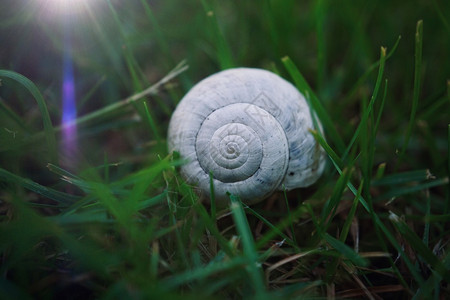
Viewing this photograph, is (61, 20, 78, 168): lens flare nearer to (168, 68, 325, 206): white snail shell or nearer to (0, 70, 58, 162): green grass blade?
(0, 70, 58, 162): green grass blade

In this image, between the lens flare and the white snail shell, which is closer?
the white snail shell

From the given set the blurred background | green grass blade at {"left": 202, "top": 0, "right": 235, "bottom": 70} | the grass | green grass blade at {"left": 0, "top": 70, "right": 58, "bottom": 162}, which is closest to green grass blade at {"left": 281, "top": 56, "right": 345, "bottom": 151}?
the grass

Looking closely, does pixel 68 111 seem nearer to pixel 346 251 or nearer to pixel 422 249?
pixel 346 251

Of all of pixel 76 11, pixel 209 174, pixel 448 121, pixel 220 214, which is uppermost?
pixel 76 11

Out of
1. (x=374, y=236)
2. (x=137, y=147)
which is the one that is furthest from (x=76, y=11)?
(x=374, y=236)

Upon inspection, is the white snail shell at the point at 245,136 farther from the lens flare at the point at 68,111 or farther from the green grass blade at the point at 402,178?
the lens flare at the point at 68,111

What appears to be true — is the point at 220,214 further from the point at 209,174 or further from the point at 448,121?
the point at 448,121

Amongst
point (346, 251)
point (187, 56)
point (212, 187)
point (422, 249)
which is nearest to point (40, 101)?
point (212, 187)
